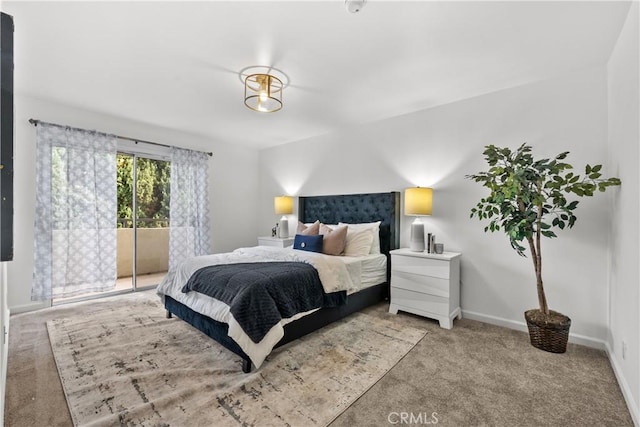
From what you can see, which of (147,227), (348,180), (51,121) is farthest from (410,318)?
(51,121)

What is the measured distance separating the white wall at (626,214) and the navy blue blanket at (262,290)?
2079mm

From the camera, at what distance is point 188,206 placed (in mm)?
4621

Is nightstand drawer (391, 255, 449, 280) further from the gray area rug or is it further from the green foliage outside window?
the green foliage outside window

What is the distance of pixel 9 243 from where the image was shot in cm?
106

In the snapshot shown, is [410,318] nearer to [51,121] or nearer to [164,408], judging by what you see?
[164,408]

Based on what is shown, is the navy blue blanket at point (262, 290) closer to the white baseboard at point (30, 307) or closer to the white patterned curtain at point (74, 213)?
the white patterned curtain at point (74, 213)

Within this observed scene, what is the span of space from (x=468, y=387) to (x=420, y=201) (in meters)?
1.89

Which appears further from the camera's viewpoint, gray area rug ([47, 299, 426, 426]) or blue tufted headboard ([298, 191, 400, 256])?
blue tufted headboard ([298, 191, 400, 256])

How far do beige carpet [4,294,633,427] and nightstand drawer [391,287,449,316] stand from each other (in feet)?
1.10

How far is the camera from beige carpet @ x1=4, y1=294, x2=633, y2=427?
63.6 inches

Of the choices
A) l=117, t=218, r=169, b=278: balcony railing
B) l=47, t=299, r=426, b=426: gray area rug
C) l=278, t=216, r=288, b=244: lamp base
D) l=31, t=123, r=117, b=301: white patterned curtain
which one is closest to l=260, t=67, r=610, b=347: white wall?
l=47, t=299, r=426, b=426: gray area rug

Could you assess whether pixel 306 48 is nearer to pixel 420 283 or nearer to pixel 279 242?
pixel 420 283

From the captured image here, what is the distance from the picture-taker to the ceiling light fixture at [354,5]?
5.65 feet

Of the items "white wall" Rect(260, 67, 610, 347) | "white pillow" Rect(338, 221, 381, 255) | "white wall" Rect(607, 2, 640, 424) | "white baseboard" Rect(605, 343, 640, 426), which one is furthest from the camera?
"white pillow" Rect(338, 221, 381, 255)
